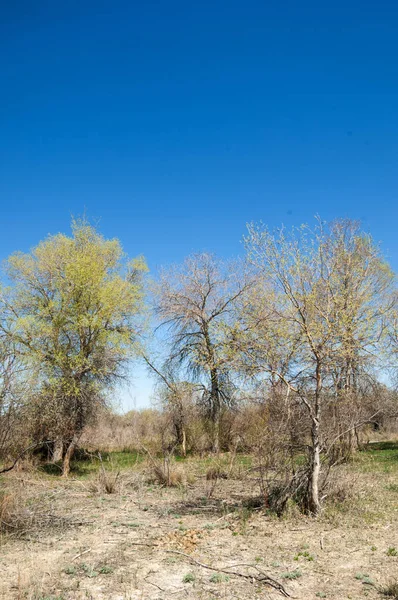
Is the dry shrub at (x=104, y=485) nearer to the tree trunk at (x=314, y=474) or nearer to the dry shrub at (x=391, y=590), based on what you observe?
the tree trunk at (x=314, y=474)

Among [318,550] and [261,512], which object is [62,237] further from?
[318,550]

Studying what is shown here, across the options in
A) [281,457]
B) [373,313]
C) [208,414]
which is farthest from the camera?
[208,414]

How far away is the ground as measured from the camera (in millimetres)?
6297

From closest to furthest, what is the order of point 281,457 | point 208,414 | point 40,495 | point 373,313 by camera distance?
1. point 373,313
2. point 281,457
3. point 40,495
4. point 208,414

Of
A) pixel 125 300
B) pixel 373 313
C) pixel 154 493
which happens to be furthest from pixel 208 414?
pixel 373 313

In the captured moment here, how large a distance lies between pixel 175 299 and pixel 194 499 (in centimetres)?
1322

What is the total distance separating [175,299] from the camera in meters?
24.4

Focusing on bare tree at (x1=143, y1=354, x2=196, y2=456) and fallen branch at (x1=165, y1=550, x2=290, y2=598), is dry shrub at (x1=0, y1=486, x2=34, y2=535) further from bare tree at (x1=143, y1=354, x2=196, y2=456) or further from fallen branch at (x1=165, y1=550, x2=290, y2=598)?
bare tree at (x1=143, y1=354, x2=196, y2=456)

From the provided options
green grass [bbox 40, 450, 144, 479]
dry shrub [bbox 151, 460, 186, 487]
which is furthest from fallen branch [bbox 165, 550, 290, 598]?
green grass [bbox 40, 450, 144, 479]

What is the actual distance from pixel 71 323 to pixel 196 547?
12446mm

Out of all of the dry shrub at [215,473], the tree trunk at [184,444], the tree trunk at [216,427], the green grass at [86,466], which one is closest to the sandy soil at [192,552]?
the dry shrub at [215,473]

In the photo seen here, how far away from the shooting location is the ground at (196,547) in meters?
6.30

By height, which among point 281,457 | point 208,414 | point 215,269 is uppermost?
point 215,269

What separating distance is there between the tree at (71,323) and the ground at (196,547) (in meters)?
5.33
